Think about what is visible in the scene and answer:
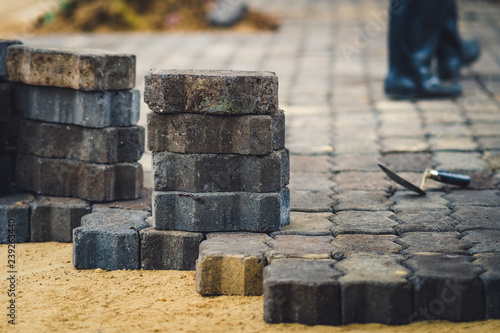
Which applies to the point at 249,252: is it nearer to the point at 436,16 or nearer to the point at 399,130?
the point at 399,130

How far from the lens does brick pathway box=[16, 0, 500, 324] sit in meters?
2.86

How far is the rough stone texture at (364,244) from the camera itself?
3238mm

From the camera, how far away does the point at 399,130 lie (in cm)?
588

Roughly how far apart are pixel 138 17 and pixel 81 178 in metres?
8.09

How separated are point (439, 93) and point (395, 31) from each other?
706 mm

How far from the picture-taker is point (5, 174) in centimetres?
423

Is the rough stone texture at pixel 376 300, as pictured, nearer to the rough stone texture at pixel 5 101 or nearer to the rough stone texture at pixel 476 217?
the rough stone texture at pixel 476 217

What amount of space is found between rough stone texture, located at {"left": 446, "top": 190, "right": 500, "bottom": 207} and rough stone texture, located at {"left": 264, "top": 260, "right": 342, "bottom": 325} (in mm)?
1440

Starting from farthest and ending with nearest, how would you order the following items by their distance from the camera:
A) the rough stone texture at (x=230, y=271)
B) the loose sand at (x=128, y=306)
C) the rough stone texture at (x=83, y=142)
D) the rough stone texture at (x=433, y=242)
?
the rough stone texture at (x=83, y=142)
the rough stone texture at (x=433, y=242)
the rough stone texture at (x=230, y=271)
the loose sand at (x=128, y=306)

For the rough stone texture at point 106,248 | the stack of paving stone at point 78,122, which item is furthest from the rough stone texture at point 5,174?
the rough stone texture at point 106,248

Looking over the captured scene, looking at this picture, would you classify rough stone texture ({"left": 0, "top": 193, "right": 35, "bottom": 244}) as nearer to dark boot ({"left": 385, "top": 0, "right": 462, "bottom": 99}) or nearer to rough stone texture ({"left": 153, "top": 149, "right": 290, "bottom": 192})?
rough stone texture ({"left": 153, "top": 149, "right": 290, "bottom": 192})

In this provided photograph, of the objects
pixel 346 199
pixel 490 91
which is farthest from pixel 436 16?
pixel 346 199

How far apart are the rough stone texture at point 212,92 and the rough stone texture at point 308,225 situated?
1.90 ft

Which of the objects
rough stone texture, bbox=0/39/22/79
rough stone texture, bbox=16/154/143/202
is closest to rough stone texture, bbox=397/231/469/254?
rough stone texture, bbox=16/154/143/202
